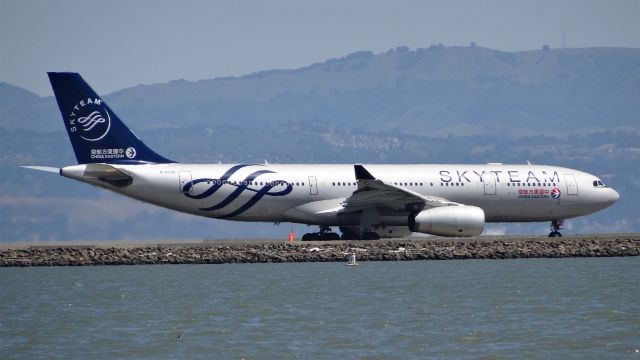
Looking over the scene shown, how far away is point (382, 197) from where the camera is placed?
63094mm

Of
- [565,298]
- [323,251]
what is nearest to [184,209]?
[323,251]

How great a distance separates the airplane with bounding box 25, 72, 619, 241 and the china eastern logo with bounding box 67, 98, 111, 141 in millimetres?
45

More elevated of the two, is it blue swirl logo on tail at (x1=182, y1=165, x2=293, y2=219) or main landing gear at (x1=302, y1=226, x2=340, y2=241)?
blue swirl logo on tail at (x1=182, y1=165, x2=293, y2=219)

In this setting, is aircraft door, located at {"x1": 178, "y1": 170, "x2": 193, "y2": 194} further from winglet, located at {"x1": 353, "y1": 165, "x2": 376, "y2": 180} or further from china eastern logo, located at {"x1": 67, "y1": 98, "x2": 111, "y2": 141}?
winglet, located at {"x1": 353, "y1": 165, "x2": 376, "y2": 180}

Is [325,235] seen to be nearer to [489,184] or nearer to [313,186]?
[313,186]

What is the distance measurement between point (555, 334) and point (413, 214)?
2721 cm

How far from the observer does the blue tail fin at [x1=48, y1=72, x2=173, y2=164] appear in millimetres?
63562

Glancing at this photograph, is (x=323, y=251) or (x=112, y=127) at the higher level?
(x=112, y=127)

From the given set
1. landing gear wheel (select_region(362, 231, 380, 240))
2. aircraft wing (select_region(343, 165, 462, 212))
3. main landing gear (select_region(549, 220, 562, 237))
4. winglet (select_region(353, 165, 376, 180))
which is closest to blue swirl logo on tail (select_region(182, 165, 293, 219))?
aircraft wing (select_region(343, 165, 462, 212))

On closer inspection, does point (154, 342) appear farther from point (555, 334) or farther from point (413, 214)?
point (413, 214)

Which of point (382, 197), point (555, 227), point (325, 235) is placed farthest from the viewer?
point (555, 227)

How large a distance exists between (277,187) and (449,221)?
786 centimetres

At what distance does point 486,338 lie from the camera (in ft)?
119

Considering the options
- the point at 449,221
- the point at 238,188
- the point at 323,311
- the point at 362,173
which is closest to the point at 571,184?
the point at 449,221
